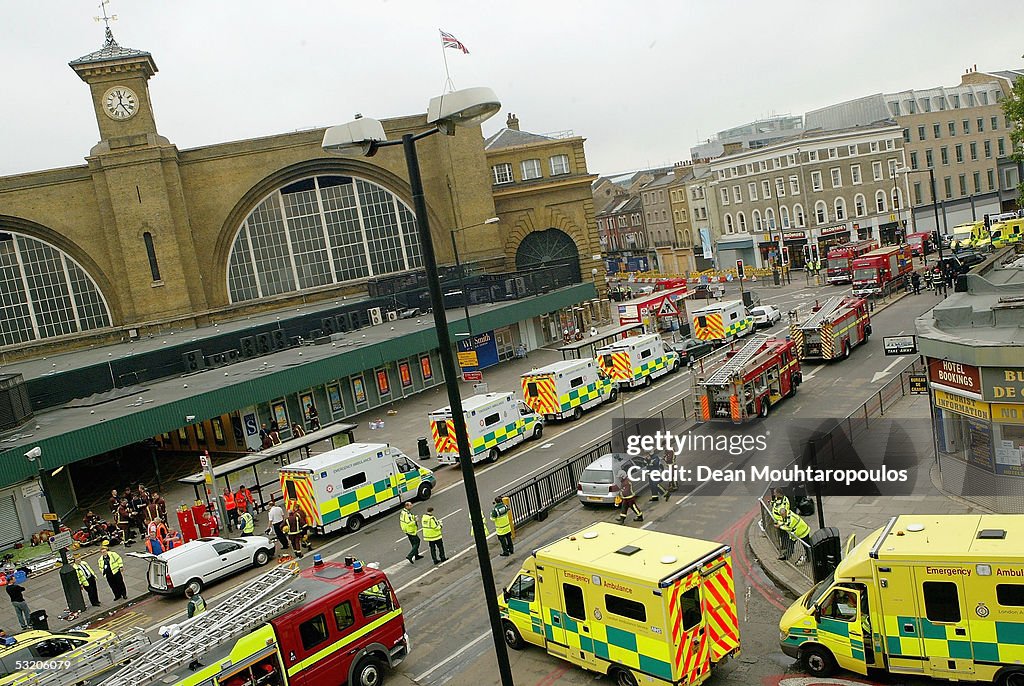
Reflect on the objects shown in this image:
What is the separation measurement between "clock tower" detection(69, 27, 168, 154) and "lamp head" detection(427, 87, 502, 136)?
4477 cm

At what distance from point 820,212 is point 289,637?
225 feet

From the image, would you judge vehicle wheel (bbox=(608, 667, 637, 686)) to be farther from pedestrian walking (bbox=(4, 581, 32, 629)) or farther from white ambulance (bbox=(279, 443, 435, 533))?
pedestrian walking (bbox=(4, 581, 32, 629))

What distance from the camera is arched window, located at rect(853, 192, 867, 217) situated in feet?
231

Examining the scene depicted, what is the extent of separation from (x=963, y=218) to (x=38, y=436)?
79.3 meters

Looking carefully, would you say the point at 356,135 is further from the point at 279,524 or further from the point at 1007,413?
the point at 279,524

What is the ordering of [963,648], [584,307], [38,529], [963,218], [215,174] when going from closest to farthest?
[963,648], [38,529], [215,174], [584,307], [963,218]

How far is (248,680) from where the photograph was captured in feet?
37.4

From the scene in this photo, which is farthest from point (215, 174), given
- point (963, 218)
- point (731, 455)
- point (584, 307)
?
point (963, 218)

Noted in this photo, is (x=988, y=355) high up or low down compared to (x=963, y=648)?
up

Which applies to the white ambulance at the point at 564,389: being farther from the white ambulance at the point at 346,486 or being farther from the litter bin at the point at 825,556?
the litter bin at the point at 825,556

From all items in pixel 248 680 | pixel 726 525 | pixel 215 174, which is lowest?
pixel 726 525

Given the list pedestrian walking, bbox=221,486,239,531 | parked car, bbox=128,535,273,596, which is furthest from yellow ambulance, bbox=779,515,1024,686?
pedestrian walking, bbox=221,486,239,531

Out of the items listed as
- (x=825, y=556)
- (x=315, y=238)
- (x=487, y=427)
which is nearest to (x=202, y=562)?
(x=487, y=427)

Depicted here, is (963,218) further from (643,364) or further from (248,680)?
(248,680)
